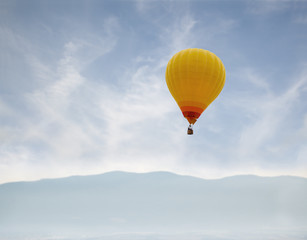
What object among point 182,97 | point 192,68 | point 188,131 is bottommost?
point 188,131

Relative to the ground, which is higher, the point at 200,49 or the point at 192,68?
the point at 200,49

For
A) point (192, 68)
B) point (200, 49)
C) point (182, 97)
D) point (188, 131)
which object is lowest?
point (188, 131)

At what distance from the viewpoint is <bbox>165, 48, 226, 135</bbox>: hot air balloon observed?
32.5 metres

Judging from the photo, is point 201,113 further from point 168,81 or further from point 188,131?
point 168,81

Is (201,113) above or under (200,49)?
under

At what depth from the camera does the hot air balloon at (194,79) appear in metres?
32.5

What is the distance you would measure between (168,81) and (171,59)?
217 centimetres

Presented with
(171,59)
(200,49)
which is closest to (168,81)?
(171,59)

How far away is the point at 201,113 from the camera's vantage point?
111 feet

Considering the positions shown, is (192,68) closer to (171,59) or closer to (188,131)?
(171,59)

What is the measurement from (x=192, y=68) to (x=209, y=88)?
253 centimetres

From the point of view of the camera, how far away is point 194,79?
32.5 meters

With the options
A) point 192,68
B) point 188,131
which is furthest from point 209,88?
point 188,131

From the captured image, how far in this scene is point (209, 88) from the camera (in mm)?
33000
